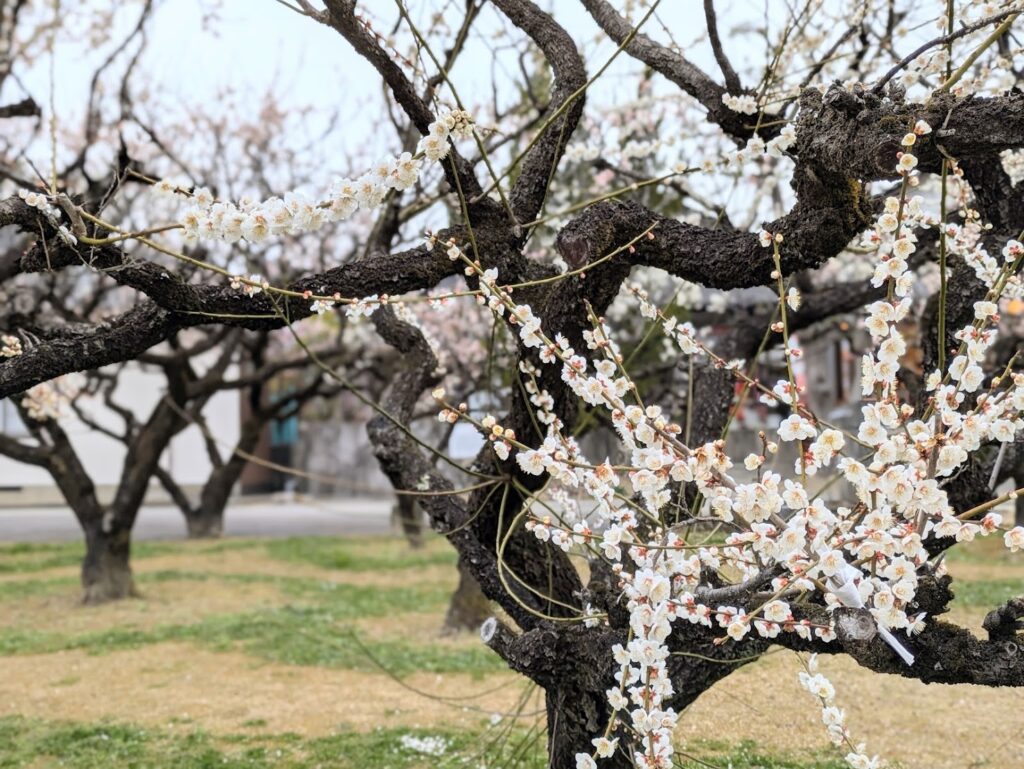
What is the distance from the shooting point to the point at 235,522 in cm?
1964

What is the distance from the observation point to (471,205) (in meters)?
3.11

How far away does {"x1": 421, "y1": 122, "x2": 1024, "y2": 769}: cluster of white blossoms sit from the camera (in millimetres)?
2037

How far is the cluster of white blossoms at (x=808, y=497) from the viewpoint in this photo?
6.68 ft

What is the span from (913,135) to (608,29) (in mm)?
1897

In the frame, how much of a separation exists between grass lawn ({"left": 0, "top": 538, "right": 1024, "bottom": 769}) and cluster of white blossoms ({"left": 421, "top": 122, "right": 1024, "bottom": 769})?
0.96 metres

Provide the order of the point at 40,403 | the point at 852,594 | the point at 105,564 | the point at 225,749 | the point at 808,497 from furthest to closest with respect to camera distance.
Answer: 1. the point at 105,564
2. the point at 40,403
3. the point at 225,749
4. the point at 808,497
5. the point at 852,594

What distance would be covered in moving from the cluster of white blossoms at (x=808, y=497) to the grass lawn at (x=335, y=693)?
960 mm

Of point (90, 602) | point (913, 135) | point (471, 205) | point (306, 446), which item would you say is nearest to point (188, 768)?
point (471, 205)

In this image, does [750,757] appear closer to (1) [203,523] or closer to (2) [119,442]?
(1) [203,523]

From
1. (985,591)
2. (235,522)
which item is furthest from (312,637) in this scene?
(235,522)

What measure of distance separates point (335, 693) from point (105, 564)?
15.0ft

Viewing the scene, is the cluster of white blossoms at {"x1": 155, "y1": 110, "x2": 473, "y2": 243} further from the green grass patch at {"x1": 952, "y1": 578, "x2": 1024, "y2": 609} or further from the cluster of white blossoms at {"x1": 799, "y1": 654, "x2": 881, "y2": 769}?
the green grass patch at {"x1": 952, "y1": 578, "x2": 1024, "y2": 609}

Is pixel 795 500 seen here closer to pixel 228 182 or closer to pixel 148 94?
pixel 228 182

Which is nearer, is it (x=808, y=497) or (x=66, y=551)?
(x=808, y=497)
